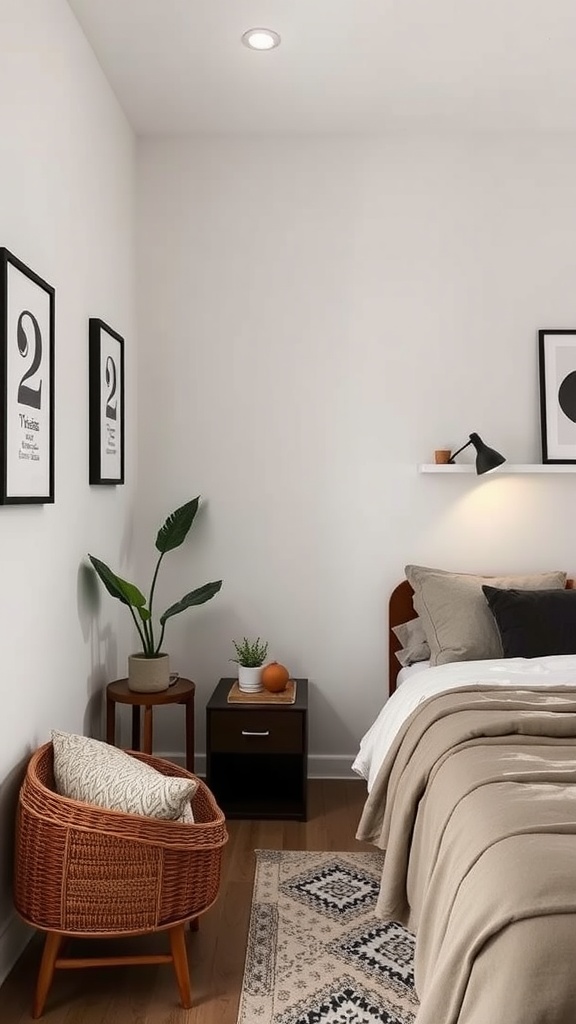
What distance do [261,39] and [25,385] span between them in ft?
5.14

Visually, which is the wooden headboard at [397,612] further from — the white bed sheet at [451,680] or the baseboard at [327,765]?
the white bed sheet at [451,680]

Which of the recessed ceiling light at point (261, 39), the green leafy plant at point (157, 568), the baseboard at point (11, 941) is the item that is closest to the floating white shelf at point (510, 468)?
the green leafy plant at point (157, 568)

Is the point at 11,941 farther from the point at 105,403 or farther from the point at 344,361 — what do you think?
the point at 344,361

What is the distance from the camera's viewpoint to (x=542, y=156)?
3881 millimetres

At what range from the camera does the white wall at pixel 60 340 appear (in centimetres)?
232

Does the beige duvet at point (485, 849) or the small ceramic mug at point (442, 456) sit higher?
the small ceramic mug at point (442, 456)

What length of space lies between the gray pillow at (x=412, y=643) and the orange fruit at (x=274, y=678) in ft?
1.66

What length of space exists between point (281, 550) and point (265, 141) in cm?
180

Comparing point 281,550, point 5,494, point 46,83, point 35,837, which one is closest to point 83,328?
point 46,83

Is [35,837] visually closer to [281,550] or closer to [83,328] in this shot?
[83,328]

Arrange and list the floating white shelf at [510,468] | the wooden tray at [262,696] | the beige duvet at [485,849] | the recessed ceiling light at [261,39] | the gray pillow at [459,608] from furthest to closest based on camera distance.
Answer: the floating white shelf at [510,468]
the wooden tray at [262,696]
the gray pillow at [459,608]
the recessed ceiling light at [261,39]
the beige duvet at [485,849]

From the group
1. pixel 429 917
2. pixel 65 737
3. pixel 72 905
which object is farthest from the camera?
pixel 65 737

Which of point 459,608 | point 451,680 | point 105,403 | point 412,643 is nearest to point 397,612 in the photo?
point 412,643

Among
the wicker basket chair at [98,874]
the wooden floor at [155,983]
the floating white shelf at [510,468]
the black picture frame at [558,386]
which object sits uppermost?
the black picture frame at [558,386]
